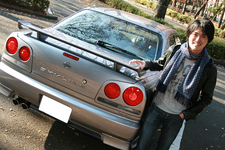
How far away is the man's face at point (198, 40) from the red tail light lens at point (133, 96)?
70cm

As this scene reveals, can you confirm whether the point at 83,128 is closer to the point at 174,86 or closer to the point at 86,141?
the point at 86,141

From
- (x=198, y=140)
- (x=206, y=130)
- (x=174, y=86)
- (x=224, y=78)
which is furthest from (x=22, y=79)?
(x=224, y=78)

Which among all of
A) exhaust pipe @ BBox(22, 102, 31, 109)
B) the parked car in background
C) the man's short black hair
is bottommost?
exhaust pipe @ BBox(22, 102, 31, 109)

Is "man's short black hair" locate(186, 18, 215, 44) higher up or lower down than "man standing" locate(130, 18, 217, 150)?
higher up

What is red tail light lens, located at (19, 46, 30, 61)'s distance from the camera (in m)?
2.43

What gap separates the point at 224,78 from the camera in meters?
9.18

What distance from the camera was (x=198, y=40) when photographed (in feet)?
6.68

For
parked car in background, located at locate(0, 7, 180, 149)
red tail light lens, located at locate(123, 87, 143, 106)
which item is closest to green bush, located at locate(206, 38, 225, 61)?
parked car in background, located at locate(0, 7, 180, 149)

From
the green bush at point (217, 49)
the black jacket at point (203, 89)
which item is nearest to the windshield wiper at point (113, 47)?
the black jacket at point (203, 89)

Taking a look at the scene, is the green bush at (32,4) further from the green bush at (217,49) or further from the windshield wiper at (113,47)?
the green bush at (217,49)

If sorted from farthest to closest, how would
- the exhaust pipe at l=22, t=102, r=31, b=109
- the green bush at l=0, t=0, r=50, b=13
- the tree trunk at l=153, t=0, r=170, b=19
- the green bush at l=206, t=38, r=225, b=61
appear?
the tree trunk at l=153, t=0, r=170, b=19
the green bush at l=206, t=38, r=225, b=61
the green bush at l=0, t=0, r=50, b=13
the exhaust pipe at l=22, t=102, r=31, b=109

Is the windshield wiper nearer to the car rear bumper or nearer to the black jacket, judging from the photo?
the black jacket

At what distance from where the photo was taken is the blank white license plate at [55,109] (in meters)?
2.29

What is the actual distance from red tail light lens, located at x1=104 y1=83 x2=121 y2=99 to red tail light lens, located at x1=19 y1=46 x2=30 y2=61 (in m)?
1.02
